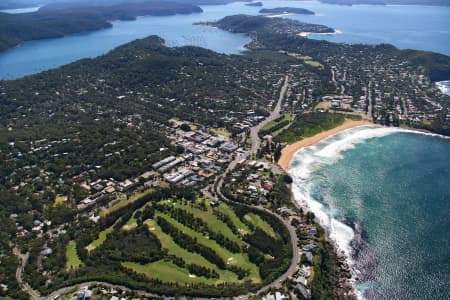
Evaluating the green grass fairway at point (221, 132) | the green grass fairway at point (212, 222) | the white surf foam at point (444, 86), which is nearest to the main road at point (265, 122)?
the green grass fairway at point (221, 132)

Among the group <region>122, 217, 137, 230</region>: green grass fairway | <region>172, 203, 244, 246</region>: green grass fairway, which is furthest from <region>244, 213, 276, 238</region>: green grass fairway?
<region>122, 217, 137, 230</region>: green grass fairway

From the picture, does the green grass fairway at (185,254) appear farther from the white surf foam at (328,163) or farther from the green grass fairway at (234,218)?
the white surf foam at (328,163)

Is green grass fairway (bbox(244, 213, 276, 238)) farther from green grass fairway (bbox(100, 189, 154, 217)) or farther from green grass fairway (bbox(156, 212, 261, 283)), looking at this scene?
green grass fairway (bbox(100, 189, 154, 217))

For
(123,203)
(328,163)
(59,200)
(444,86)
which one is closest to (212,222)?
(123,203)

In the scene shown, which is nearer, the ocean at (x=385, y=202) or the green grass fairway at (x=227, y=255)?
the green grass fairway at (x=227, y=255)

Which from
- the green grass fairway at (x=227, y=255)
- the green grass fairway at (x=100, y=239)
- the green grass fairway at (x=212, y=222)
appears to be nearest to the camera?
the green grass fairway at (x=227, y=255)
